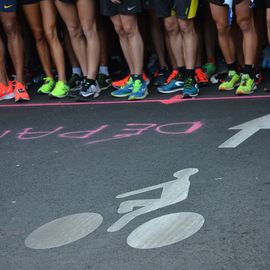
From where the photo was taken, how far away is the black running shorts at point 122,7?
275 inches

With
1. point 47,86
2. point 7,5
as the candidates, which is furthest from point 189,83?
→ point 7,5

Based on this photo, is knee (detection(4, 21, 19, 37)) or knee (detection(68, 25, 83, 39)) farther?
knee (detection(4, 21, 19, 37))

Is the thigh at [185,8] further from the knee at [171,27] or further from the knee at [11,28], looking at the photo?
the knee at [11,28]

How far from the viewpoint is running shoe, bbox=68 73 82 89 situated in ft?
25.9

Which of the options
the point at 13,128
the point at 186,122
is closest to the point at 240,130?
the point at 186,122

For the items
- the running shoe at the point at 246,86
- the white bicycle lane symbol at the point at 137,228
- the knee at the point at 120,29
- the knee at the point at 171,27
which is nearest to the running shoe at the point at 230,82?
the running shoe at the point at 246,86

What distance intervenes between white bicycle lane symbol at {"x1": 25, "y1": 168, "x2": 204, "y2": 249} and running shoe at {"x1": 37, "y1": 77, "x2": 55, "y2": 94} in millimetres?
3850

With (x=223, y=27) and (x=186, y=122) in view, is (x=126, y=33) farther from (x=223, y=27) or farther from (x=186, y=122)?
(x=186, y=122)

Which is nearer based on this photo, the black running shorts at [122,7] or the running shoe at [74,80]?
the black running shorts at [122,7]

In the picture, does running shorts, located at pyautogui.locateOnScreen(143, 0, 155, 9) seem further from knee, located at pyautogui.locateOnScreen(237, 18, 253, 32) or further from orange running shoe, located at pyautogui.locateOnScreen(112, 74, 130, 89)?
knee, located at pyautogui.locateOnScreen(237, 18, 253, 32)

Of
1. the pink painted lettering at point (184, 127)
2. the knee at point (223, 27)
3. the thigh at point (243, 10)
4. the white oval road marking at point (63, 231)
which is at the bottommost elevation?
the white oval road marking at point (63, 231)

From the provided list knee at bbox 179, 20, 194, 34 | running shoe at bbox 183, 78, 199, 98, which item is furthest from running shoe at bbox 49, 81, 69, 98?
knee at bbox 179, 20, 194, 34

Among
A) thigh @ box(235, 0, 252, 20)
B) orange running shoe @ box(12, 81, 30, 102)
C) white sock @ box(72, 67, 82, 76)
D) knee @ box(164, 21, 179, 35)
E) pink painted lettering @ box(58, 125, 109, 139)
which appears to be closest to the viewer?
pink painted lettering @ box(58, 125, 109, 139)

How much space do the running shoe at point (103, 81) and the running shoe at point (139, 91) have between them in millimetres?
824
